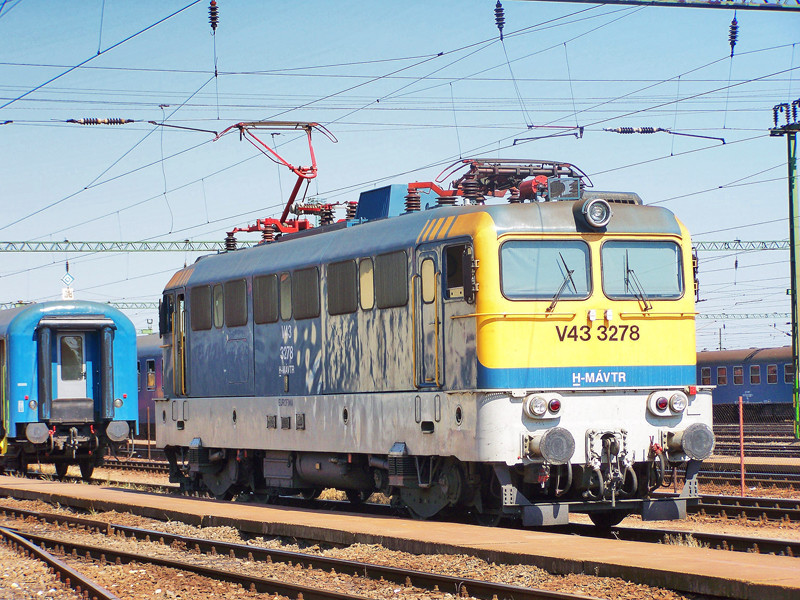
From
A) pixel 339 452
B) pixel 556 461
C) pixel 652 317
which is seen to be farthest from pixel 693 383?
pixel 339 452

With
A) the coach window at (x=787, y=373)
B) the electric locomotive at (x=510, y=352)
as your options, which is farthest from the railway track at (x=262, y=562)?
the coach window at (x=787, y=373)

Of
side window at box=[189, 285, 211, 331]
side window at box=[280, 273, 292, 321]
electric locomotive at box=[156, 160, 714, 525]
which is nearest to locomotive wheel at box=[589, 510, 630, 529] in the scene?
electric locomotive at box=[156, 160, 714, 525]

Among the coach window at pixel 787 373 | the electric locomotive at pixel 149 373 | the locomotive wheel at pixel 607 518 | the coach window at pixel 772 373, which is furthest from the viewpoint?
the coach window at pixel 772 373

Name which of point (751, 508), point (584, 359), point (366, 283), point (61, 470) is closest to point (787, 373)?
point (61, 470)

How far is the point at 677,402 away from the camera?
13930mm

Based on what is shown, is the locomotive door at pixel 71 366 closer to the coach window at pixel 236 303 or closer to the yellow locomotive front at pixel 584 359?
the coach window at pixel 236 303

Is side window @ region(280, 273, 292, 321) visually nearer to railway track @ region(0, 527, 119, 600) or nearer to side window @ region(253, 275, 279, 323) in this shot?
side window @ region(253, 275, 279, 323)

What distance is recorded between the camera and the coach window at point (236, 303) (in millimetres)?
19047

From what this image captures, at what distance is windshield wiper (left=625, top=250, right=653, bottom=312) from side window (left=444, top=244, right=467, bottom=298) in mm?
1926

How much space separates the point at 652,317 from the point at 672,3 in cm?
469

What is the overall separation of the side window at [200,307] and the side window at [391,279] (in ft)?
18.0

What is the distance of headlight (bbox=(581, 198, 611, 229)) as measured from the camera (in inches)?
547

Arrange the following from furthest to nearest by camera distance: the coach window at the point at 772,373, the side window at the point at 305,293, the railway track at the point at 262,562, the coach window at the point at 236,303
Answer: the coach window at the point at 772,373, the coach window at the point at 236,303, the side window at the point at 305,293, the railway track at the point at 262,562

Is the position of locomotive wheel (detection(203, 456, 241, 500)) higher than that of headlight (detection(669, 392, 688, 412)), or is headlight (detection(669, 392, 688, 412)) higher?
headlight (detection(669, 392, 688, 412))
